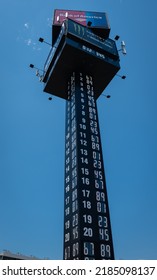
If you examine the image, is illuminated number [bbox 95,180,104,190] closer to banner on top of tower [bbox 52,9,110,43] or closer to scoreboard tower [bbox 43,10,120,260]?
scoreboard tower [bbox 43,10,120,260]

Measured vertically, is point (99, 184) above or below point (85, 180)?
below

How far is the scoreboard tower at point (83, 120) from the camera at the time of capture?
34.2 meters

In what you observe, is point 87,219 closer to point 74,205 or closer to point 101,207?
point 74,205

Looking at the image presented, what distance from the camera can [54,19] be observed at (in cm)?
6166

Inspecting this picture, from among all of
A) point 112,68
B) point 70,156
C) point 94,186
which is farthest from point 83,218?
point 112,68

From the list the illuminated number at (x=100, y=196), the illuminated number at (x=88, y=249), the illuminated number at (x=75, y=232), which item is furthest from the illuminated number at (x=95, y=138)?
the illuminated number at (x=88, y=249)

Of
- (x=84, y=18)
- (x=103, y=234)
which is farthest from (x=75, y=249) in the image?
(x=84, y=18)

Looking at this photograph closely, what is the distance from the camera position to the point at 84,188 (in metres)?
37.4

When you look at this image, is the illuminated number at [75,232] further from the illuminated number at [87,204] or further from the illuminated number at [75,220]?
the illuminated number at [87,204]

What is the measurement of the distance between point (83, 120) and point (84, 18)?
29.3 meters

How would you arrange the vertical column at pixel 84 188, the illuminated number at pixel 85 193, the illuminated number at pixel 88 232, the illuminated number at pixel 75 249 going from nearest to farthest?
1. the illuminated number at pixel 75 249
2. the vertical column at pixel 84 188
3. the illuminated number at pixel 88 232
4. the illuminated number at pixel 85 193

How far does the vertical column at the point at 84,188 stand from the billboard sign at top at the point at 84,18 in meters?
19.8

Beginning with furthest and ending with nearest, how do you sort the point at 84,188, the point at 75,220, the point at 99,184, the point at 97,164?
the point at 97,164 → the point at 99,184 → the point at 84,188 → the point at 75,220
